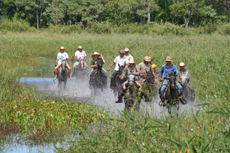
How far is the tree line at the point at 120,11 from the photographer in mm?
51844

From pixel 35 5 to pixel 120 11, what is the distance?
20.7 meters

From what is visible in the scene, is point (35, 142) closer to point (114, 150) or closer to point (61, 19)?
point (114, 150)

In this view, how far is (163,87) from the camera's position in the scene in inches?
351

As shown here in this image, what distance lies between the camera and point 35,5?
2598 inches

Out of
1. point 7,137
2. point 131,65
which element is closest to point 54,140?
point 7,137

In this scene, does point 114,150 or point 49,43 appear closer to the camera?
point 114,150

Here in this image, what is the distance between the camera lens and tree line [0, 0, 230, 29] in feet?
170

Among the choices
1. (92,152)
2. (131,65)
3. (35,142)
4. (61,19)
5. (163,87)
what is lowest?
(35,142)

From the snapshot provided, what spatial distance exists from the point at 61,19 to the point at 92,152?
215 feet

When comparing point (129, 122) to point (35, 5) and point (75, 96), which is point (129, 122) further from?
point (35, 5)

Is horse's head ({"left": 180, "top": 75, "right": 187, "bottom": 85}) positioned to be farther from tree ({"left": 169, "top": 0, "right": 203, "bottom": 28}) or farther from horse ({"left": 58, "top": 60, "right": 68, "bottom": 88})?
tree ({"left": 169, "top": 0, "right": 203, "bottom": 28})

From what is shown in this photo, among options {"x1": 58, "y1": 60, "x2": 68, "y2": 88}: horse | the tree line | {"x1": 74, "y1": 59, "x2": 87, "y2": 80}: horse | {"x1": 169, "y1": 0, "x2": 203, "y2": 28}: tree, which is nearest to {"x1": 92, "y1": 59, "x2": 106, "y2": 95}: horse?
{"x1": 58, "y1": 60, "x2": 68, "y2": 88}: horse

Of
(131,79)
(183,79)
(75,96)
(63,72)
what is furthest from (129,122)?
(63,72)

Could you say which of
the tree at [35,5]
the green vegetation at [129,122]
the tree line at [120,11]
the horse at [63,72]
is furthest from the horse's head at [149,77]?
the tree at [35,5]
